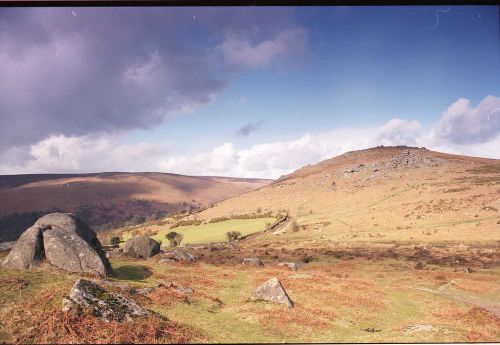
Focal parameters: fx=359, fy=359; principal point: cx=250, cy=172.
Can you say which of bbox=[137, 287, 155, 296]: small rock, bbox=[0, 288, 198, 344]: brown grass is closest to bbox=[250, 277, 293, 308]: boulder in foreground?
bbox=[137, 287, 155, 296]: small rock

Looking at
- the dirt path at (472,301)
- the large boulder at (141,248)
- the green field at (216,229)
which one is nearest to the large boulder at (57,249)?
the large boulder at (141,248)

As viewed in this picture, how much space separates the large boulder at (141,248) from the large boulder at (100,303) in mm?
33451

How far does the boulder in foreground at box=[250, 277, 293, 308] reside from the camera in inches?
719

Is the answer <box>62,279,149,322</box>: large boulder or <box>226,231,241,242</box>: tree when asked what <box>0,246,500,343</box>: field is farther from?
<box>226,231,241,242</box>: tree

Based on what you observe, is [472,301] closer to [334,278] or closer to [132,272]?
[334,278]

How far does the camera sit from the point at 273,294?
1855 centimetres

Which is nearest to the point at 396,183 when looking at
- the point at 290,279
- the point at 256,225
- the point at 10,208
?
the point at 256,225

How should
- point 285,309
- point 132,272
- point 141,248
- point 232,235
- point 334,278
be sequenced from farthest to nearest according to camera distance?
point 232,235
point 141,248
point 334,278
point 132,272
point 285,309

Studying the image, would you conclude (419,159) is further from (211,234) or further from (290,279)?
(290,279)

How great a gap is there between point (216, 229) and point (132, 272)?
56.3 metres

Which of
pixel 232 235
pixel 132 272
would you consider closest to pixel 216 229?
pixel 232 235

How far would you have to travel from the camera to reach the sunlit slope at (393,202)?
64.1 m

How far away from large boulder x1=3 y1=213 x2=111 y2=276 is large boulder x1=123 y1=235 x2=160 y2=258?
65.7 feet

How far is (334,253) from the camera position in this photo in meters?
52.0
